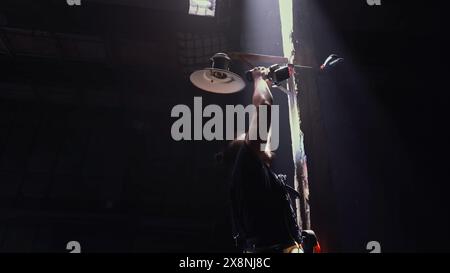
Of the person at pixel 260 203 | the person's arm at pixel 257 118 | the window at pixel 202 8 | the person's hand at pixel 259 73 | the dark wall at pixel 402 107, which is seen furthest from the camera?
the dark wall at pixel 402 107

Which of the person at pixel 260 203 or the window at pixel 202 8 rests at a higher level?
the window at pixel 202 8

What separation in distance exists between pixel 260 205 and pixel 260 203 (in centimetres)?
1

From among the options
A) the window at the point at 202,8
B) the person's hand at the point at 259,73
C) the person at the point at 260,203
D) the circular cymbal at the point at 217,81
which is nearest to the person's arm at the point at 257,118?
the person at the point at 260,203

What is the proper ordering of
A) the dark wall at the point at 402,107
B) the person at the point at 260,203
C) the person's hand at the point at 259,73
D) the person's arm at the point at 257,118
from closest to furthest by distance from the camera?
the person at the point at 260,203 < the person's arm at the point at 257,118 < the person's hand at the point at 259,73 < the dark wall at the point at 402,107

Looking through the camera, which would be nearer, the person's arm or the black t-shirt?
the black t-shirt

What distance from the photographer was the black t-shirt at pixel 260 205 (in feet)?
6.26

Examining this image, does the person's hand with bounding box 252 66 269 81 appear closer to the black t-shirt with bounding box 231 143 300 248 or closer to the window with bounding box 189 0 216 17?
the black t-shirt with bounding box 231 143 300 248

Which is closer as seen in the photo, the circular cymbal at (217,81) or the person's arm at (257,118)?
the person's arm at (257,118)

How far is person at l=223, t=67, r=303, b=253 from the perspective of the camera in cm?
191

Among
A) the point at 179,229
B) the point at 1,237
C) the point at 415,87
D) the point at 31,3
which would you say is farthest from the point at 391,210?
the point at 1,237

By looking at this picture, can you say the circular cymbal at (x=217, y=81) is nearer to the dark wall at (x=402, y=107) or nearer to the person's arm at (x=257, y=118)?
the person's arm at (x=257, y=118)

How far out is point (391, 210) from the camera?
19.6ft

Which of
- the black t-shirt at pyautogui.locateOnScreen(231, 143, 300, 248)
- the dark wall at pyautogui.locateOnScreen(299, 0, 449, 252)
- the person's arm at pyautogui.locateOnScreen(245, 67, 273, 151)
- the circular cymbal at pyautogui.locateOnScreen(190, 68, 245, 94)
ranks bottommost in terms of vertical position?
the black t-shirt at pyautogui.locateOnScreen(231, 143, 300, 248)

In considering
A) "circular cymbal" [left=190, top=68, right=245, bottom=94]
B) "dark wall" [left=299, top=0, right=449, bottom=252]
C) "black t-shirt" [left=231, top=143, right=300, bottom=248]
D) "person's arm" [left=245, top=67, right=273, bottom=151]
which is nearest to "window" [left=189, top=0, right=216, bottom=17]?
"dark wall" [left=299, top=0, right=449, bottom=252]
